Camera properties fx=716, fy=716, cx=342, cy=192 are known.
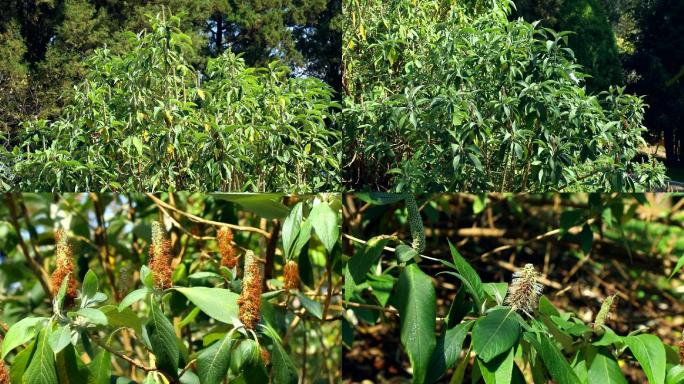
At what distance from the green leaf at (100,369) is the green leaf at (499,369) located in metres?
0.80

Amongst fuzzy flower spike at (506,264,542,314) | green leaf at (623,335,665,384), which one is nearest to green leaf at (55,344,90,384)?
fuzzy flower spike at (506,264,542,314)

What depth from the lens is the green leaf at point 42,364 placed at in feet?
4.39

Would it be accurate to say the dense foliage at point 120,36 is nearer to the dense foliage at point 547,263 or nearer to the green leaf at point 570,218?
the dense foliage at point 547,263

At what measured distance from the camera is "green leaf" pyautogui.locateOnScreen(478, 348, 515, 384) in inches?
51.9

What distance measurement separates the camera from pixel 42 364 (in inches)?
53.2

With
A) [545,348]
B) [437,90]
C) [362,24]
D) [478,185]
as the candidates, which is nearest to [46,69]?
[362,24]

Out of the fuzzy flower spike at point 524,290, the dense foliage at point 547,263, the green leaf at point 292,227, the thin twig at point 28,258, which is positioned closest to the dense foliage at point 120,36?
the thin twig at point 28,258

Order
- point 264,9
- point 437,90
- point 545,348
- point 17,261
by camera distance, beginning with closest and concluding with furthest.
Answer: point 545,348 < point 17,261 < point 437,90 < point 264,9

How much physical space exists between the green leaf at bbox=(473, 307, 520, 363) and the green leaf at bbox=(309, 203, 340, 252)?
0.36 metres

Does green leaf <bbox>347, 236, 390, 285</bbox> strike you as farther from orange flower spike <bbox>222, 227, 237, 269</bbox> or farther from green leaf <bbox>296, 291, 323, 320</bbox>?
orange flower spike <bbox>222, 227, 237, 269</bbox>

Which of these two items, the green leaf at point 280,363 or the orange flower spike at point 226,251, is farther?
the orange flower spike at point 226,251

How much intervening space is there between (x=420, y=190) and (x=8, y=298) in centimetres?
169

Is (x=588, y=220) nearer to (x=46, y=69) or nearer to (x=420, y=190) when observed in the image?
(x=420, y=190)

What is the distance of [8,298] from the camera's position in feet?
6.19
